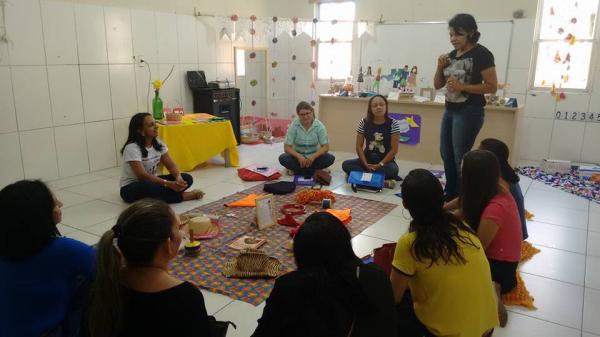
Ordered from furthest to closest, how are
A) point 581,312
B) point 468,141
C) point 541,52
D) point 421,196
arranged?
point 541,52
point 468,141
point 581,312
point 421,196

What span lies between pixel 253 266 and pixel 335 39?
488cm

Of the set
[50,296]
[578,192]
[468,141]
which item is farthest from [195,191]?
[578,192]

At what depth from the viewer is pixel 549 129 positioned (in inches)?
227

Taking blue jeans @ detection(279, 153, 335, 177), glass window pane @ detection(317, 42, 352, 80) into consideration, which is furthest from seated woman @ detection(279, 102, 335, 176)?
glass window pane @ detection(317, 42, 352, 80)

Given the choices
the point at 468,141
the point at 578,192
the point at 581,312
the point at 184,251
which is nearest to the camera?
the point at 581,312

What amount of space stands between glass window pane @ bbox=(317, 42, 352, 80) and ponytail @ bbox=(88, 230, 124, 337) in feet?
19.7

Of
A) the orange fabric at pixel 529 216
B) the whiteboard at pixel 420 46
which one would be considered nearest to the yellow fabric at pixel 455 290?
the orange fabric at pixel 529 216

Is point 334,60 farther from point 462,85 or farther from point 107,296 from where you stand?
point 107,296

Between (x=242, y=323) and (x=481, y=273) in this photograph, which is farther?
(x=242, y=323)

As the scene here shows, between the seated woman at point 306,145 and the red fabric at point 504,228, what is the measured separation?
265 centimetres

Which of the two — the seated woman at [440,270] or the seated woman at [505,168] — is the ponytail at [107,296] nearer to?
the seated woman at [440,270]

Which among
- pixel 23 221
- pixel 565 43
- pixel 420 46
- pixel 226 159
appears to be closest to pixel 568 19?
pixel 565 43

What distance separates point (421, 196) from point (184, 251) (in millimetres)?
1792

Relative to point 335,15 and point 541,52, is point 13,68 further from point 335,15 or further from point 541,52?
point 541,52
